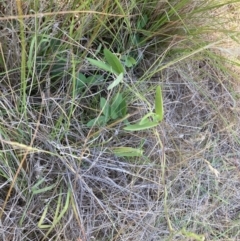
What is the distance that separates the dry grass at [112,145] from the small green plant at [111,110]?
2 centimetres

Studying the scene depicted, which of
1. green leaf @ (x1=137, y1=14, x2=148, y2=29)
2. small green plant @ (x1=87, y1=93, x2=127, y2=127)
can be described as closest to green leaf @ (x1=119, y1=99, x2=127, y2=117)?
small green plant @ (x1=87, y1=93, x2=127, y2=127)

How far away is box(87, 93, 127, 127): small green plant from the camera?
0.81m

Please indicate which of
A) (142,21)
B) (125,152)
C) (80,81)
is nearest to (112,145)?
(125,152)

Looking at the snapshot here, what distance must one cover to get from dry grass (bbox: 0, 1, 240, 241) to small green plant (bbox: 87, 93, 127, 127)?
2 cm

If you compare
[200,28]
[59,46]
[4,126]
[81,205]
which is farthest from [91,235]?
[200,28]

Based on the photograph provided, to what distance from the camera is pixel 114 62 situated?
78 cm

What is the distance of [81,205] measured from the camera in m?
0.82

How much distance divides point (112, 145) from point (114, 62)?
0.18 meters

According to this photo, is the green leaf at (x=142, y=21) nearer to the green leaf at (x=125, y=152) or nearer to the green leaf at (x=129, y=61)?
the green leaf at (x=129, y=61)

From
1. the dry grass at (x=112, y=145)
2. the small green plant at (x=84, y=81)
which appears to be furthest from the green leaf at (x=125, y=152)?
the small green plant at (x=84, y=81)

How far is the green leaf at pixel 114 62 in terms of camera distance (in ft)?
2.52

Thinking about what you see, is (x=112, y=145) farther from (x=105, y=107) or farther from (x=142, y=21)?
(x=142, y=21)

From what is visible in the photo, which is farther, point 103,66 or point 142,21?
point 142,21

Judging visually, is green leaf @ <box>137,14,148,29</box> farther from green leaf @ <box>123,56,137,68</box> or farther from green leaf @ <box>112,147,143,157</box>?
green leaf @ <box>112,147,143,157</box>
